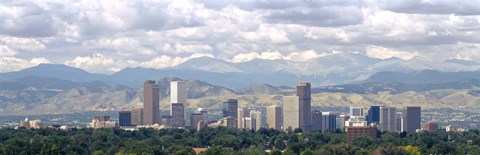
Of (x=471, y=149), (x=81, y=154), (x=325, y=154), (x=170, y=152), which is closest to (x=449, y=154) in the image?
(x=471, y=149)

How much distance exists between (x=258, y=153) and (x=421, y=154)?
2318 centimetres

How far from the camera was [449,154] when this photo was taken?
579 feet

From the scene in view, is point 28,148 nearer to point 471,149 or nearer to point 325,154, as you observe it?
point 325,154

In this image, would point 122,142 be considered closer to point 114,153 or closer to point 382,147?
point 114,153

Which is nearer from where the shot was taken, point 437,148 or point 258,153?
point 258,153

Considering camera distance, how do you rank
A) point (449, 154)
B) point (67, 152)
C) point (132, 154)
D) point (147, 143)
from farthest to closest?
point (147, 143) → point (449, 154) → point (67, 152) → point (132, 154)

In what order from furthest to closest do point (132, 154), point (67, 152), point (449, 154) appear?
point (449, 154)
point (67, 152)
point (132, 154)

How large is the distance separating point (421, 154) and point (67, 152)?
4866 centimetres

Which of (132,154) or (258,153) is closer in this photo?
(132,154)

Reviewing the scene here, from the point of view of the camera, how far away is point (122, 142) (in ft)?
651

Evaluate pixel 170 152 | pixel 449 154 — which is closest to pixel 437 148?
pixel 449 154

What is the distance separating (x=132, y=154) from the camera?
6033 inches

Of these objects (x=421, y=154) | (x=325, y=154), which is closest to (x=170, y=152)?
(x=325, y=154)

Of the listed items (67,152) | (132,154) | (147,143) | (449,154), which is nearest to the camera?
(132,154)
